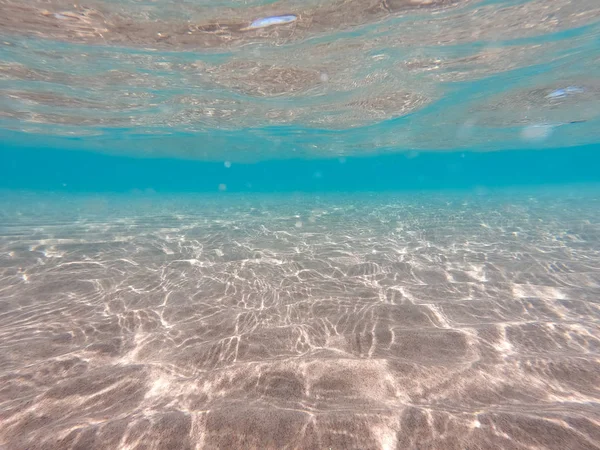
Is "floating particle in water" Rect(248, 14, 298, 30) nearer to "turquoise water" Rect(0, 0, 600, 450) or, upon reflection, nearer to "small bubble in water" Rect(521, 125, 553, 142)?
"turquoise water" Rect(0, 0, 600, 450)

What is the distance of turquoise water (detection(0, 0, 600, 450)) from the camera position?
2.45m

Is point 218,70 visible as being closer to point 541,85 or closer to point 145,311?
point 145,311

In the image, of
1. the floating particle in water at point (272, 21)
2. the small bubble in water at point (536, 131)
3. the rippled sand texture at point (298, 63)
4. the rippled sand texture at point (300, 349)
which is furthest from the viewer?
the small bubble in water at point (536, 131)

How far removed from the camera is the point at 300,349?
3803 millimetres

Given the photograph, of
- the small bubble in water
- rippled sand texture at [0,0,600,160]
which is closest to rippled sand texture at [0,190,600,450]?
rippled sand texture at [0,0,600,160]

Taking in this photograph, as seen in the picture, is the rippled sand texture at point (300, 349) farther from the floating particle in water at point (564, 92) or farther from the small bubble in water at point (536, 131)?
the small bubble in water at point (536, 131)

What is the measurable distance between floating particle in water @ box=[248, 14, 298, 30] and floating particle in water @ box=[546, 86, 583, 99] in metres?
17.2

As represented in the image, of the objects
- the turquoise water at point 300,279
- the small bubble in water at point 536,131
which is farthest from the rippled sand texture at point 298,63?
the small bubble in water at point 536,131

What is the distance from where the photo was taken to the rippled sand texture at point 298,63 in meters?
8.79

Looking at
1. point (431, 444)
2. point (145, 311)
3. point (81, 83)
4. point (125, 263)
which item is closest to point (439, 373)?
point (431, 444)

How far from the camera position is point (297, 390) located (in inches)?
112

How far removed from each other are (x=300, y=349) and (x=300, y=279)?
2848mm

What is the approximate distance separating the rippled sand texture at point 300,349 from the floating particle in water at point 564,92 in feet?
43.1

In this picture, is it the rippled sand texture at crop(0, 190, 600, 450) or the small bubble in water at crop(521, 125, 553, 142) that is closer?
the rippled sand texture at crop(0, 190, 600, 450)
